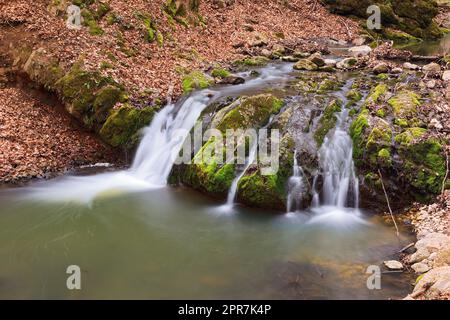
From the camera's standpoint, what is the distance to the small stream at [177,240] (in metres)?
7.17

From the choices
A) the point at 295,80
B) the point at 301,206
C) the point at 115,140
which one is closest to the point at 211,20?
the point at 295,80

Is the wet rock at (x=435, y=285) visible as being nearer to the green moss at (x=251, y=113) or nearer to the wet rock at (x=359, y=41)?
the green moss at (x=251, y=113)

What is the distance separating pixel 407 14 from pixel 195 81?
23.1m

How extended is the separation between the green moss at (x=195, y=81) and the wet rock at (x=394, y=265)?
851cm

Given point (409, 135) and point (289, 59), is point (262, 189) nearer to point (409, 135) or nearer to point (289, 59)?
point (409, 135)

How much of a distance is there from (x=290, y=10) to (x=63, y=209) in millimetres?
20391

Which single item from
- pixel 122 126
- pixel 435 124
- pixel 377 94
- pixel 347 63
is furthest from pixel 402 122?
pixel 122 126

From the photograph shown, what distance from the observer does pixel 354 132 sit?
11.0m

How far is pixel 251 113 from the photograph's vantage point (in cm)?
1151

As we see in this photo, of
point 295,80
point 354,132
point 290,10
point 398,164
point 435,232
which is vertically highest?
point 290,10

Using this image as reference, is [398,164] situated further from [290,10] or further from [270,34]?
[290,10]

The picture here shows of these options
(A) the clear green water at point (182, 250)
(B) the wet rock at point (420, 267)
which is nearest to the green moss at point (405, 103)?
(A) the clear green water at point (182, 250)

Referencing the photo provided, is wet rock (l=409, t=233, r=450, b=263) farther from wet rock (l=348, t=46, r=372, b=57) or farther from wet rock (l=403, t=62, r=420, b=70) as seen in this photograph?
wet rock (l=348, t=46, r=372, b=57)

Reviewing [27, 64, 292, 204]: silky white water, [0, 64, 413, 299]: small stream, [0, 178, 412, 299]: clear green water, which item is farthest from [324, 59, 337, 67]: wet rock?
[0, 178, 412, 299]: clear green water
